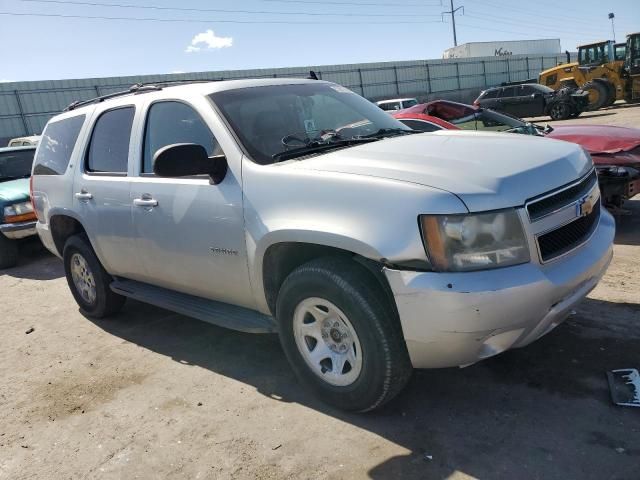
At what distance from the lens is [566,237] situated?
2.86 m

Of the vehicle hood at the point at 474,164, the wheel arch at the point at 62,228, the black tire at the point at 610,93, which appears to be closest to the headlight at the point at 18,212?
the wheel arch at the point at 62,228

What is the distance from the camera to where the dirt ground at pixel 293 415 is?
8.81 ft

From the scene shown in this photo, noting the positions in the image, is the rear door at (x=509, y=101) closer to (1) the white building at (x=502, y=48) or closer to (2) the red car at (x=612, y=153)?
(2) the red car at (x=612, y=153)

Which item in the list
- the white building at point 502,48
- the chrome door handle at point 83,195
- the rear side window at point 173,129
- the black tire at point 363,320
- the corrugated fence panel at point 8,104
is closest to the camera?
the black tire at point 363,320

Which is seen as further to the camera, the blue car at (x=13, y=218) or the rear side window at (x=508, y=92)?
the rear side window at (x=508, y=92)

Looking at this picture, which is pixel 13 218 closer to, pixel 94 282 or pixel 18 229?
pixel 18 229

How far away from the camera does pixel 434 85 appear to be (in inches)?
1608

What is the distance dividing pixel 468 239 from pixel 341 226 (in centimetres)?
62

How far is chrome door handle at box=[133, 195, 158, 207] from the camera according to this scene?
3.81 metres

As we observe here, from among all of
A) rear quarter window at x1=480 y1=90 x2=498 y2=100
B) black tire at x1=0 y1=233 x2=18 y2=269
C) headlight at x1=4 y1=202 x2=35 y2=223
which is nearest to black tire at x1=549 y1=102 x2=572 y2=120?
rear quarter window at x1=480 y1=90 x2=498 y2=100

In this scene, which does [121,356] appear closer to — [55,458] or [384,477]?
[55,458]

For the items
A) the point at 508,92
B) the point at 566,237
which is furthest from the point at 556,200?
the point at 508,92

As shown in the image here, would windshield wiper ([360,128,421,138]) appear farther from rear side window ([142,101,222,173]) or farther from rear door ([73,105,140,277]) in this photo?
rear door ([73,105,140,277])

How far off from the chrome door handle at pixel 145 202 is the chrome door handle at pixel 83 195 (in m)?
0.74
